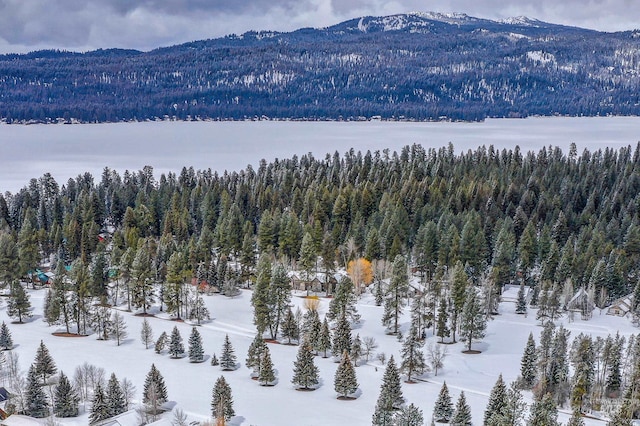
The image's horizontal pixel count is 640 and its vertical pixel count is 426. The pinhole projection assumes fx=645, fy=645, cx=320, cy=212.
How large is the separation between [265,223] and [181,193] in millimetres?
29286

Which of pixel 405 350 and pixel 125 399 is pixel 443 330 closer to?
pixel 405 350

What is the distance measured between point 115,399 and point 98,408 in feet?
4.02

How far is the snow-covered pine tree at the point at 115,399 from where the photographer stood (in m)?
41.2

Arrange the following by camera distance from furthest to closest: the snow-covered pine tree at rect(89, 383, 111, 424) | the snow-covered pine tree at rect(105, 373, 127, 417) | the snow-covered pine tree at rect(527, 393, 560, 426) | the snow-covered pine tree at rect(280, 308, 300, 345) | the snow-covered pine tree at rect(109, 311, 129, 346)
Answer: the snow-covered pine tree at rect(109, 311, 129, 346), the snow-covered pine tree at rect(280, 308, 300, 345), the snow-covered pine tree at rect(105, 373, 127, 417), the snow-covered pine tree at rect(89, 383, 111, 424), the snow-covered pine tree at rect(527, 393, 560, 426)

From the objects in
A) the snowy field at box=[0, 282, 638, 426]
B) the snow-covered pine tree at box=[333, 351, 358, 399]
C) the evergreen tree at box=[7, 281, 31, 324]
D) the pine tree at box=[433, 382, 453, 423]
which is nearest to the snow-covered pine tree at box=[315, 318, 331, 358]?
the snowy field at box=[0, 282, 638, 426]

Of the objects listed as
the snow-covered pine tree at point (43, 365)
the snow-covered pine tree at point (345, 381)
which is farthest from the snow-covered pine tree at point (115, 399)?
the snow-covered pine tree at point (345, 381)

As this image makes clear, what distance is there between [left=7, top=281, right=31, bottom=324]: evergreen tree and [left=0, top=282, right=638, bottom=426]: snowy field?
115 cm

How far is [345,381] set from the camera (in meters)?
45.9

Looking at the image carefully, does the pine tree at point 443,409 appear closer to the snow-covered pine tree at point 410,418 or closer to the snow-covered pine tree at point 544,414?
the snow-covered pine tree at point 410,418

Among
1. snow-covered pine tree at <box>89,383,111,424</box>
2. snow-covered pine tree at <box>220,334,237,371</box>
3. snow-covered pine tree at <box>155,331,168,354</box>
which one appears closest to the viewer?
snow-covered pine tree at <box>89,383,111,424</box>

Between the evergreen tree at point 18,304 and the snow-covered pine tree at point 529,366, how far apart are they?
45.4 m

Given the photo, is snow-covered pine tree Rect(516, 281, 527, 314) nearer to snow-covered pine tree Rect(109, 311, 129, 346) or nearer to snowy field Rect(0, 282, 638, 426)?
snowy field Rect(0, 282, 638, 426)

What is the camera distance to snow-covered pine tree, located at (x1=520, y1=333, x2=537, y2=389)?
1889 inches

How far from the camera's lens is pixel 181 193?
104062 mm
